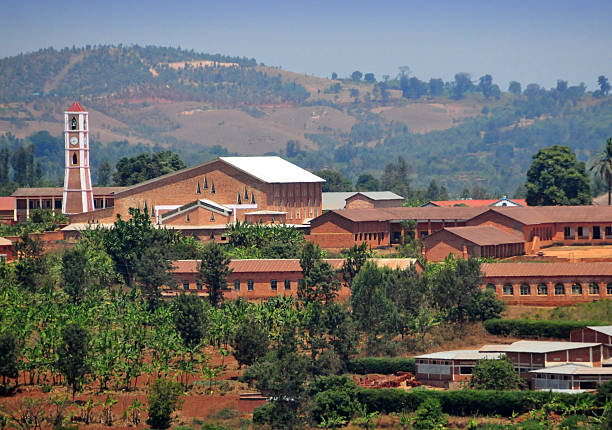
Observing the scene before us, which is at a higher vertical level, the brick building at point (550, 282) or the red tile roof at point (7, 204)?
the red tile roof at point (7, 204)

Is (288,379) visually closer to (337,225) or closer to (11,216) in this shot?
(337,225)

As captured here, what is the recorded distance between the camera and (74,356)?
166ft

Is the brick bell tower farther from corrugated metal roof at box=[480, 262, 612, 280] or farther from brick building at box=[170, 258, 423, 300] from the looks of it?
corrugated metal roof at box=[480, 262, 612, 280]

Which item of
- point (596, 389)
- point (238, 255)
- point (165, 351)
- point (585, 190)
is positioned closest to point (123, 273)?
point (238, 255)

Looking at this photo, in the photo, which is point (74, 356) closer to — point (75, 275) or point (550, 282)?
point (75, 275)

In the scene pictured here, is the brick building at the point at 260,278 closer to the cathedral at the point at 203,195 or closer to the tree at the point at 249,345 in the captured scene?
the tree at the point at 249,345

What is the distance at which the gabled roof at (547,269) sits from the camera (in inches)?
2462

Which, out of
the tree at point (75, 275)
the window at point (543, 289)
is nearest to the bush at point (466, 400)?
the window at point (543, 289)

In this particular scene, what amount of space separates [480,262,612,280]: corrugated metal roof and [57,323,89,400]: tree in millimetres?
23833

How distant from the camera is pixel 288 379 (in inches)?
1858

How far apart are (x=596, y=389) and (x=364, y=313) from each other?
15.0m

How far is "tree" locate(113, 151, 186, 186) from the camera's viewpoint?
118750 millimetres

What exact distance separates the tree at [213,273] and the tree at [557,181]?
4592 centimetres

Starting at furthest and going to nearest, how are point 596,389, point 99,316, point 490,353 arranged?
point 99,316, point 490,353, point 596,389
